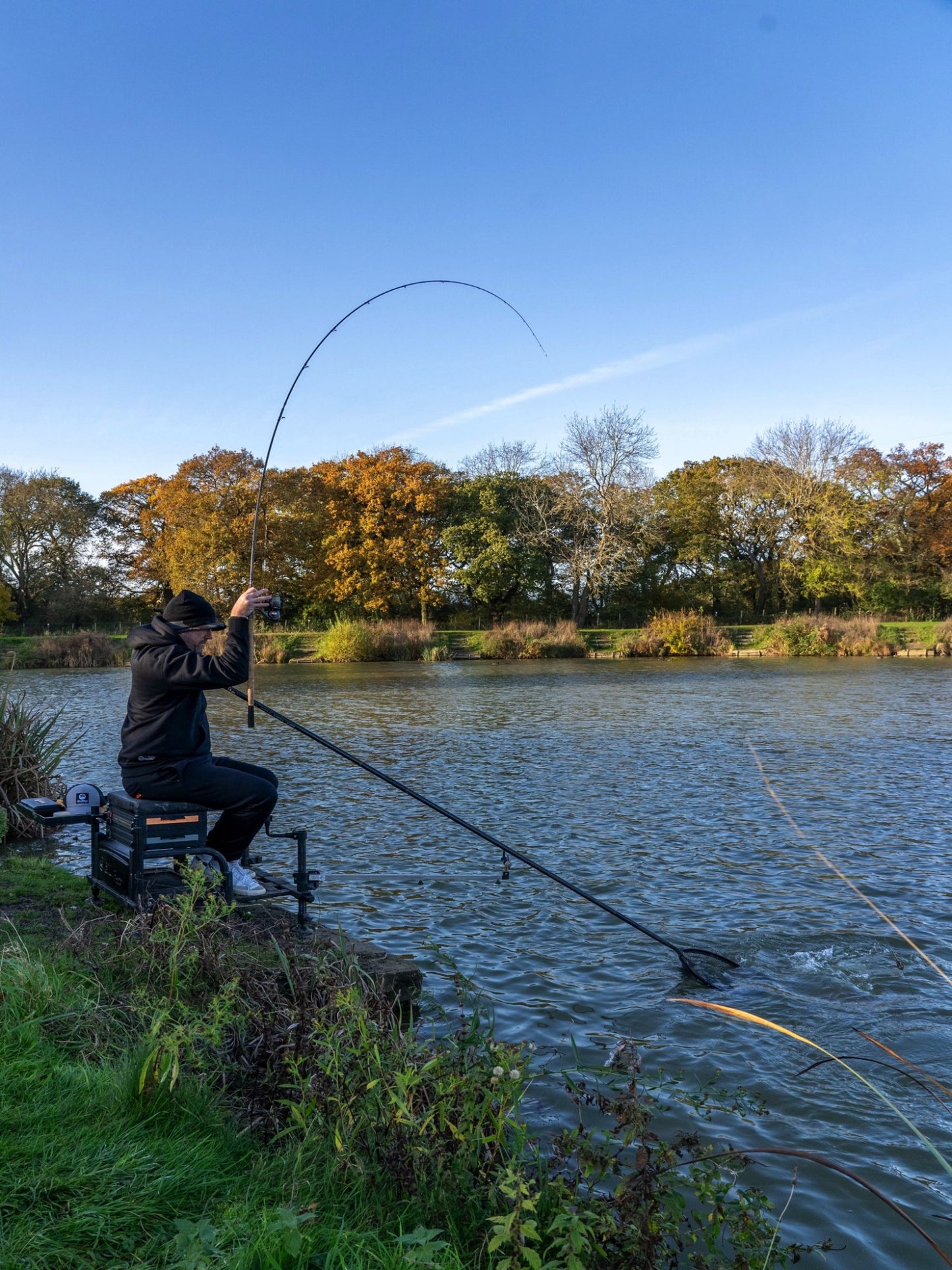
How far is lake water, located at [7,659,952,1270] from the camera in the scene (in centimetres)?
457

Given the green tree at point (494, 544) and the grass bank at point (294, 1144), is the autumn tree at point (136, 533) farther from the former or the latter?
the grass bank at point (294, 1144)

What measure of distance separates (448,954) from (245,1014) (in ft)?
9.00

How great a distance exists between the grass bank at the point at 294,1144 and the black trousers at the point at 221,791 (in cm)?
107

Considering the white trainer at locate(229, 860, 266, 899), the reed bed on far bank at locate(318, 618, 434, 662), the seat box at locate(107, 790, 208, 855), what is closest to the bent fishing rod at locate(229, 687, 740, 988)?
the seat box at locate(107, 790, 208, 855)

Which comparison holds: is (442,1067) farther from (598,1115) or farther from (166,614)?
(166,614)

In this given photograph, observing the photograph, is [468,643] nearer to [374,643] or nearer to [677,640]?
[374,643]

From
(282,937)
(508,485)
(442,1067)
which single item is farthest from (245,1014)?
(508,485)

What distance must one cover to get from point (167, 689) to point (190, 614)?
0.47m

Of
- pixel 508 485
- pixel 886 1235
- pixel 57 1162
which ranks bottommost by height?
pixel 886 1235

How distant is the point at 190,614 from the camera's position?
224 inches

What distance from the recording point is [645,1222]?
296cm

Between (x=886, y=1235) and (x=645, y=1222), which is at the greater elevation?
(x=645, y=1222)

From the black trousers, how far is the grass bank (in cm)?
107

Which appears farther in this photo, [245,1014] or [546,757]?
[546,757]
